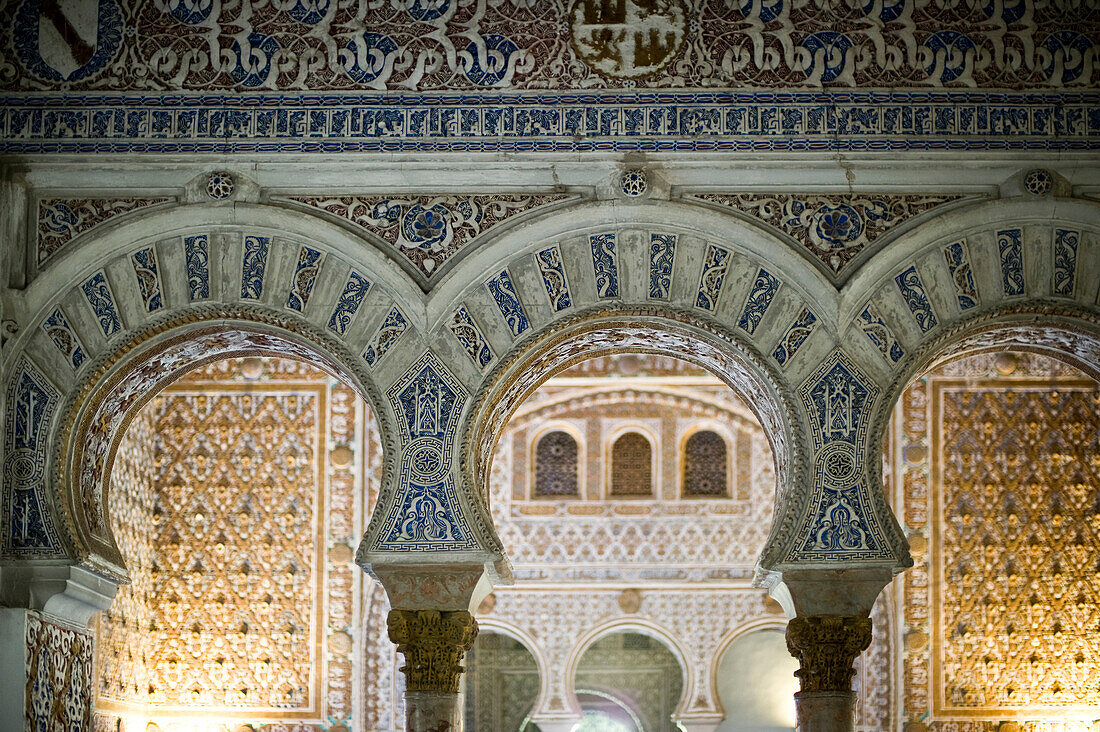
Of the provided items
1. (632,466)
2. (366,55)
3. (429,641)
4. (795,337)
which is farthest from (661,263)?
(632,466)

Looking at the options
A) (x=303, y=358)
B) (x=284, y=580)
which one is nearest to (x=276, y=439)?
(x=284, y=580)

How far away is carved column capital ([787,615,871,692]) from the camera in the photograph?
6625mm

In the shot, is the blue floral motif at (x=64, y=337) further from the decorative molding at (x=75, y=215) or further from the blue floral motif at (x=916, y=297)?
the blue floral motif at (x=916, y=297)

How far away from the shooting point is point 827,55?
7004 millimetres

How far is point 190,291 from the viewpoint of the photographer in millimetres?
6930

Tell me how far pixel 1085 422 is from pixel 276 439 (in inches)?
196

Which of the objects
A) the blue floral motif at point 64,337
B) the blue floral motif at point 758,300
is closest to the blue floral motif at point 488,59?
the blue floral motif at point 758,300

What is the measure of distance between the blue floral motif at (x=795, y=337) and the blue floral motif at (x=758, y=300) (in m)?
0.13

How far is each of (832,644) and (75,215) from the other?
3859 millimetres

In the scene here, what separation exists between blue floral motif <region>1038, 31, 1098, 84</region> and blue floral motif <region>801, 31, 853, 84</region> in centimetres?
86

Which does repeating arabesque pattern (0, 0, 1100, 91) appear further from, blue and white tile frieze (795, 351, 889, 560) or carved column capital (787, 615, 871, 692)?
carved column capital (787, 615, 871, 692)

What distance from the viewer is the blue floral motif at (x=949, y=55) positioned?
22.8 feet

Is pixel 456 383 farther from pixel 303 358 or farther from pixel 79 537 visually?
pixel 79 537

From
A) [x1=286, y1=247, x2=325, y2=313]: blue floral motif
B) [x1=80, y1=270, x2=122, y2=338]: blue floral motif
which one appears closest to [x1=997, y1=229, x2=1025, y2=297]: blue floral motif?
[x1=286, y1=247, x2=325, y2=313]: blue floral motif
